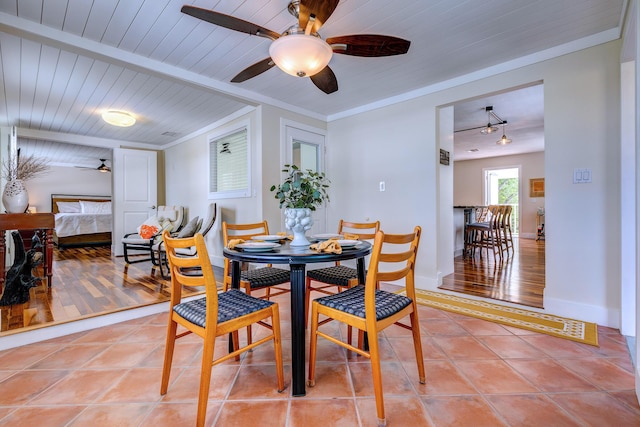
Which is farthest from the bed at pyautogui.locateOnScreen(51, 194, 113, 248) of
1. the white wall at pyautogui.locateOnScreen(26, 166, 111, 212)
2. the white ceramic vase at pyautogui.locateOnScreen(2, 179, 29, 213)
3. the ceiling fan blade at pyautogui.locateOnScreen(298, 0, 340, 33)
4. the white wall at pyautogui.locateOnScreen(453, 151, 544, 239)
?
the white wall at pyautogui.locateOnScreen(453, 151, 544, 239)

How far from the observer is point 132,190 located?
5328mm

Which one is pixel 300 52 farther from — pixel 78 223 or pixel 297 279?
pixel 78 223

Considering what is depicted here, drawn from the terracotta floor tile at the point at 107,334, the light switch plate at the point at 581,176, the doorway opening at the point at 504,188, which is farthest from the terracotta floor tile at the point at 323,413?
the doorway opening at the point at 504,188

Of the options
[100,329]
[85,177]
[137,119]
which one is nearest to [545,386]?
[100,329]

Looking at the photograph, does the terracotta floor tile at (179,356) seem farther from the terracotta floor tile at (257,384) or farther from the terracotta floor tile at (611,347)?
the terracotta floor tile at (611,347)

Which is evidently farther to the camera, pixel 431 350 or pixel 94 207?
pixel 94 207

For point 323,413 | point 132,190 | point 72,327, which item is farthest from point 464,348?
point 132,190

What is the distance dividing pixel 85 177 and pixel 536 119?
10616mm

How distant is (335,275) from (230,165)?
295 centimetres

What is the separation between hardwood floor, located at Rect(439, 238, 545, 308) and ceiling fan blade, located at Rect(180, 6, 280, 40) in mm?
2943

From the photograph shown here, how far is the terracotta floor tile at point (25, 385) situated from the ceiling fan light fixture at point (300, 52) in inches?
86.8

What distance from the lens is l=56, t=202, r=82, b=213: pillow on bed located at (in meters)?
7.27

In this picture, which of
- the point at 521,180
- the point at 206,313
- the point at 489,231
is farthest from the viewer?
the point at 521,180

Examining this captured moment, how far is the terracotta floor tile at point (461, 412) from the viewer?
1232mm
